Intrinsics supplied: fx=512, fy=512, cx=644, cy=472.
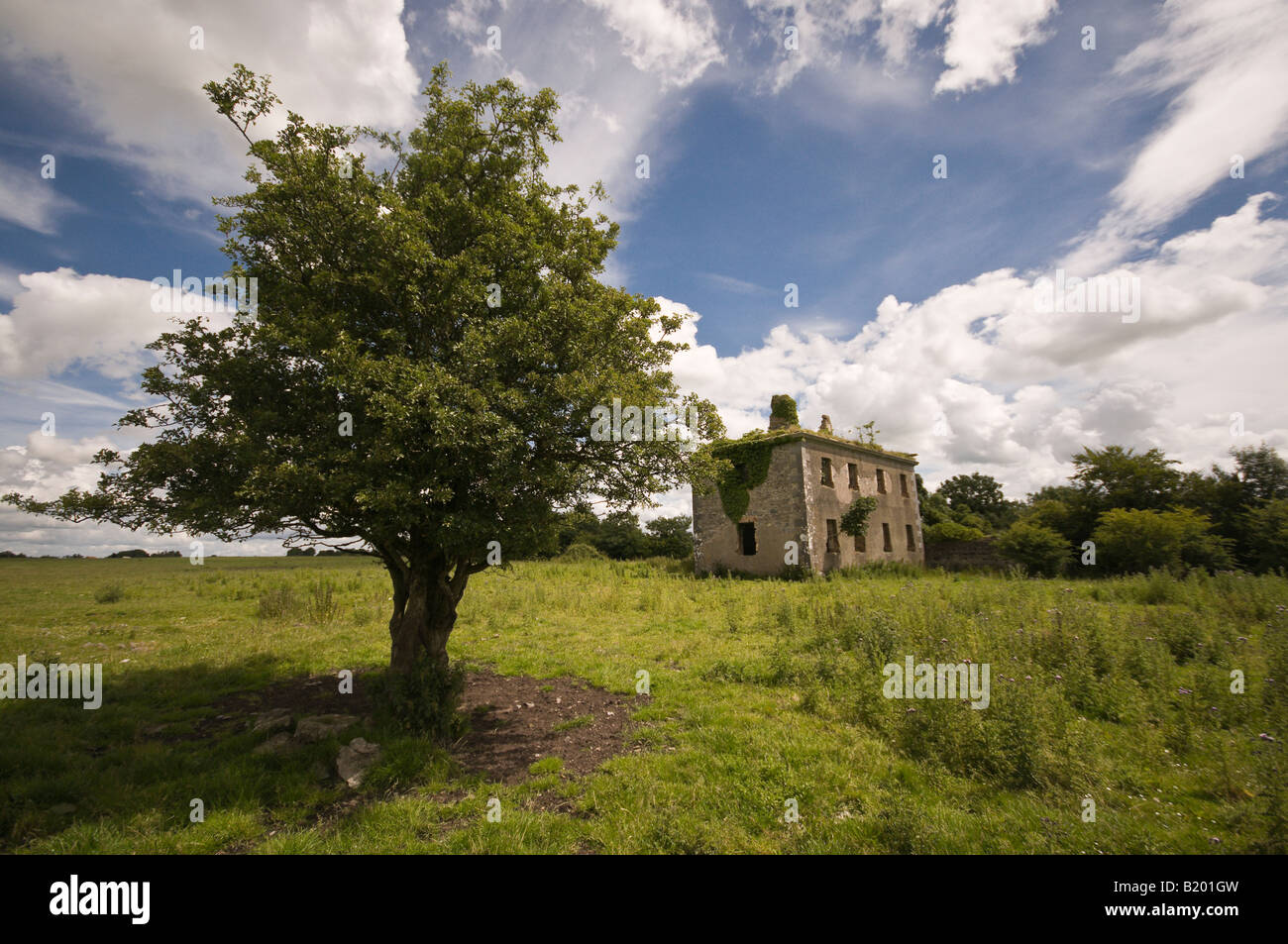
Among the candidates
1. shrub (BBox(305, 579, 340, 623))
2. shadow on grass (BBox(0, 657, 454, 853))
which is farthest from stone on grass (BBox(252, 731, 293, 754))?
shrub (BBox(305, 579, 340, 623))

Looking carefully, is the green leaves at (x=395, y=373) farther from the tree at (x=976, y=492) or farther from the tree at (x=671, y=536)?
the tree at (x=976, y=492)

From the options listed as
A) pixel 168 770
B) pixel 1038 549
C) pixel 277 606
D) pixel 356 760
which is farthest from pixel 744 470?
pixel 168 770

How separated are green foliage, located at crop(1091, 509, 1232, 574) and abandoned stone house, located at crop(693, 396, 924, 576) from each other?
10.5 meters

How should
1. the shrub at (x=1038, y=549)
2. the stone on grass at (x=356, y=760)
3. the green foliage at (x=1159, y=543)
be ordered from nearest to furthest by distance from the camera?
1. the stone on grass at (x=356, y=760)
2. the green foliage at (x=1159, y=543)
3. the shrub at (x=1038, y=549)

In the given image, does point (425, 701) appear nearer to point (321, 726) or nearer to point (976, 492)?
point (321, 726)

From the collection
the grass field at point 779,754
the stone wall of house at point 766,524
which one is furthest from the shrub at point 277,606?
the stone wall of house at point 766,524

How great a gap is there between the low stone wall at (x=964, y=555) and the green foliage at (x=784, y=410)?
48.3ft

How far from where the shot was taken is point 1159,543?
74.9 feet

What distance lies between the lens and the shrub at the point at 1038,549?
87.1 feet

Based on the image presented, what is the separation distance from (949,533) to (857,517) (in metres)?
10.3

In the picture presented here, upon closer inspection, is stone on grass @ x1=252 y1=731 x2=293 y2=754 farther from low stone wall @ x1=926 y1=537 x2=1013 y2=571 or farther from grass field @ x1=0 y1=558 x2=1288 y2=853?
low stone wall @ x1=926 y1=537 x2=1013 y2=571

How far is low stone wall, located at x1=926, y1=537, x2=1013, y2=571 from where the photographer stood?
3231 centimetres
